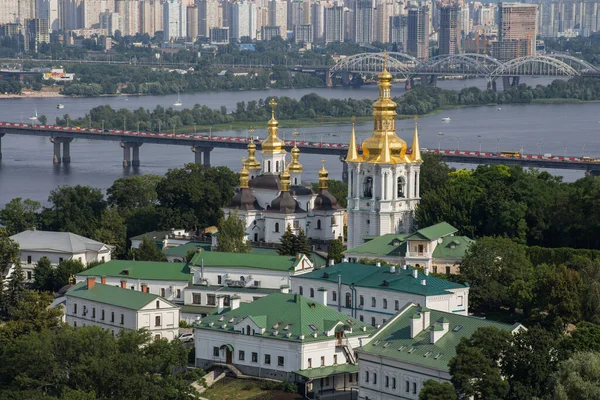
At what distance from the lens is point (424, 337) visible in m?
22.6

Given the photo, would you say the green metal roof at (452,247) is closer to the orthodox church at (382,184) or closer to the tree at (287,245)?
the orthodox church at (382,184)

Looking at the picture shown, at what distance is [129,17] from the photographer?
16450 cm

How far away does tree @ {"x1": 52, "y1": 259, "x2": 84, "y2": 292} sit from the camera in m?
30.7

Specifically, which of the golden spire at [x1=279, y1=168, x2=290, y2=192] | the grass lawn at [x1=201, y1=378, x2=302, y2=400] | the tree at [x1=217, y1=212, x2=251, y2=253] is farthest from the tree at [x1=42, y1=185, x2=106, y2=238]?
the grass lawn at [x1=201, y1=378, x2=302, y2=400]

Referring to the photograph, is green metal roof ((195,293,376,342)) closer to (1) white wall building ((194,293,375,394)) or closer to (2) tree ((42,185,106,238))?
(1) white wall building ((194,293,375,394))

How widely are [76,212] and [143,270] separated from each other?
6725 millimetres

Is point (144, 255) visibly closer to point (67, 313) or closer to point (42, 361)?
point (67, 313)

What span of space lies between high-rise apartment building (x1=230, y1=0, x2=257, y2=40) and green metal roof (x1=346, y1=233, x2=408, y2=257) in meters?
134

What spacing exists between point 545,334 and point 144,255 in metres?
11.8

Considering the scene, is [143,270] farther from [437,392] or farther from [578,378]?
[578,378]

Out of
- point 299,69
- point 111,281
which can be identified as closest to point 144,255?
point 111,281

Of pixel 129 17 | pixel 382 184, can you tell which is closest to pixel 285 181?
pixel 382 184

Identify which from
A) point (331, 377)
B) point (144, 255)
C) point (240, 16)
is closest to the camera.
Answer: point (331, 377)

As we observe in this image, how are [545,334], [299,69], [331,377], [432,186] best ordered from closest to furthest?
[545,334] → [331,377] → [432,186] → [299,69]
